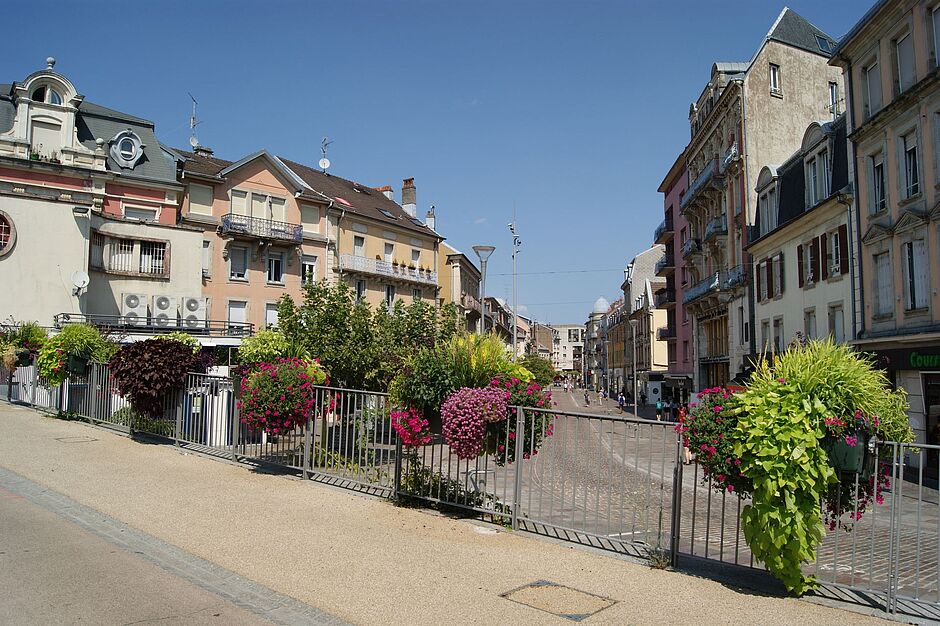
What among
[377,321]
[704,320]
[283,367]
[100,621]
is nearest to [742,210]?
[704,320]

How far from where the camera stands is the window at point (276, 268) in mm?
39812

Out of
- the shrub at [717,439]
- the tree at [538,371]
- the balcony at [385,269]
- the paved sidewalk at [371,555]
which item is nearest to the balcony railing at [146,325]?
the tree at [538,371]

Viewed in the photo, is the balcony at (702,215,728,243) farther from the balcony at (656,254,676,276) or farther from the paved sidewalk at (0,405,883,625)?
the paved sidewalk at (0,405,883,625)

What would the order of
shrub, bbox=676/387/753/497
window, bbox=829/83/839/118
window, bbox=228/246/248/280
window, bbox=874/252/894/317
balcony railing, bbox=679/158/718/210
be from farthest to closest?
window, bbox=228/246/248/280 < balcony railing, bbox=679/158/718/210 < window, bbox=829/83/839/118 < window, bbox=874/252/894/317 < shrub, bbox=676/387/753/497

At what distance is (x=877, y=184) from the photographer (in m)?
19.8

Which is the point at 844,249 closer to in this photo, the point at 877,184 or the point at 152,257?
the point at 877,184

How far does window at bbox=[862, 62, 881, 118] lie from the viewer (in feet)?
64.2

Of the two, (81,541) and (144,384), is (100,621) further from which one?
(144,384)

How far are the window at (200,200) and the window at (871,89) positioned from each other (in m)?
31.5

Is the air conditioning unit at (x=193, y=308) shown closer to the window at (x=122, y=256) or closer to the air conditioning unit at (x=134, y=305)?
the air conditioning unit at (x=134, y=305)

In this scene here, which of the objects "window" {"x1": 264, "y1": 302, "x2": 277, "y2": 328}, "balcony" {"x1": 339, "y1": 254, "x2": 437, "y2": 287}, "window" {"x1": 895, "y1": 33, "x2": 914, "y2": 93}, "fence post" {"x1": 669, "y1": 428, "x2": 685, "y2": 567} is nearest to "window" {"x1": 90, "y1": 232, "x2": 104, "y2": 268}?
"window" {"x1": 264, "y1": 302, "x2": 277, "y2": 328}

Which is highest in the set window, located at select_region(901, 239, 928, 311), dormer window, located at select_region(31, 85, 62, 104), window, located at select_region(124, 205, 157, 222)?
dormer window, located at select_region(31, 85, 62, 104)

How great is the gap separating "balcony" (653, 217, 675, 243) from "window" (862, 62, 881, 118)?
2628 cm

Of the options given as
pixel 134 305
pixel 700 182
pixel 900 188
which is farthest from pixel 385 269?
pixel 900 188
